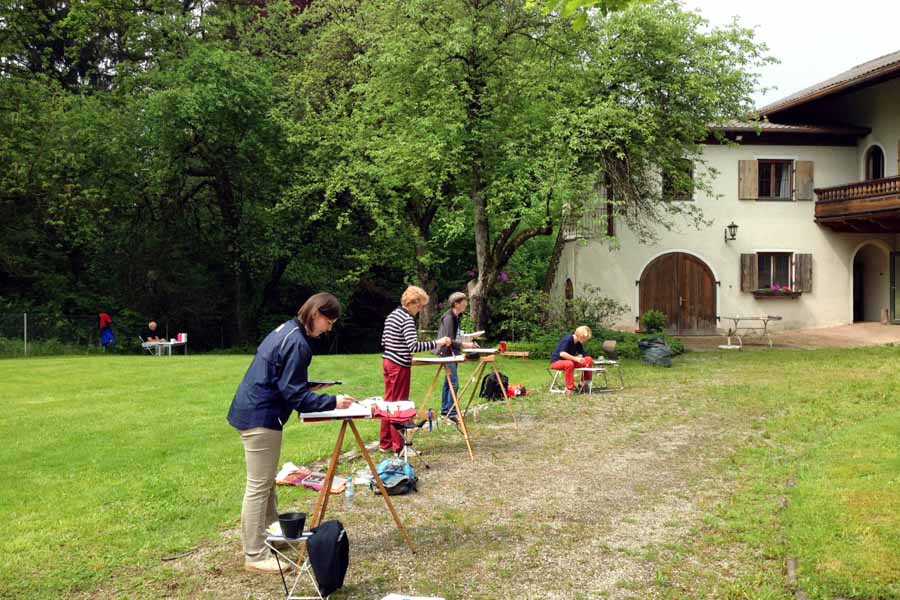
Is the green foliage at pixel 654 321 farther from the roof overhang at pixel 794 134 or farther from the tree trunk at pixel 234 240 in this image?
the tree trunk at pixel 234 240

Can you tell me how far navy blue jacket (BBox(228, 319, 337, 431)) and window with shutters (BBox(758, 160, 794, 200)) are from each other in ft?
81.6

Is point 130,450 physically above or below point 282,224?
below

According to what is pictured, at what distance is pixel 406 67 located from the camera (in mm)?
20047

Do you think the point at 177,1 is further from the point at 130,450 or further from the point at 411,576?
the point at 411,576

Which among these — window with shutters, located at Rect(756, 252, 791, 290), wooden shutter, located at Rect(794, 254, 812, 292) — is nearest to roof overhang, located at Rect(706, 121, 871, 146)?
window with shutters, located at Rect(756, 252, 791, 290)

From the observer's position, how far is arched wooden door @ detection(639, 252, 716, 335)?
26.3 metres

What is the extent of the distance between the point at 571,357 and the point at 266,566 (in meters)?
9.19

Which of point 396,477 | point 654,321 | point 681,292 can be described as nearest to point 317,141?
point 654,321

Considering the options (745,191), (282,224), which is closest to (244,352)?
(282,224)

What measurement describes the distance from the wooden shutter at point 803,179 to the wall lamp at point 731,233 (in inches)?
105

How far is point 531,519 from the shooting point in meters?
6.80

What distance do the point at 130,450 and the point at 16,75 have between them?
23.6m

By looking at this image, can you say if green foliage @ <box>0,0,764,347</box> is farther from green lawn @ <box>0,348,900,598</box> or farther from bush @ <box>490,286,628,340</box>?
green lawn @ <box>0,348,900,598</box>

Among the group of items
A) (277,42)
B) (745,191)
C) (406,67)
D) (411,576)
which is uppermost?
(277,42)
